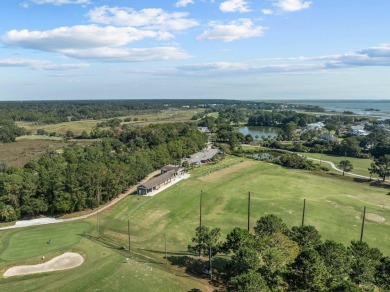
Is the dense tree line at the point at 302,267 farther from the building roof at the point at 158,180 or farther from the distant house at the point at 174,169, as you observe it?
the distant house at the point at 174,169

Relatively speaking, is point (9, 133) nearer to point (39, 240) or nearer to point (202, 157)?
point (202, 157)

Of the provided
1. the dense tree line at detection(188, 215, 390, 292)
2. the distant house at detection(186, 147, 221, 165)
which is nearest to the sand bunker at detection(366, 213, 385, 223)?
the dense tree line at detection(188, 215, 390, 292)

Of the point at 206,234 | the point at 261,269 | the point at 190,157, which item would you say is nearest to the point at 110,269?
the point at 206,234

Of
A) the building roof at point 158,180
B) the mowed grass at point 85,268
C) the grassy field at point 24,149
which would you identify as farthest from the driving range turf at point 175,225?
the grassy field at point 24,149

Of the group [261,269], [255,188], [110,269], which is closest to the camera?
[261,269]

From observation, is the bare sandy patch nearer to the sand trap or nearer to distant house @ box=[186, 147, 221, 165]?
distant house @ box=[186, 147, 221, 165]

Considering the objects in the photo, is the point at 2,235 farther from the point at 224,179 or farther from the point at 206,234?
the point at 224,179

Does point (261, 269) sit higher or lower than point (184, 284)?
higher
